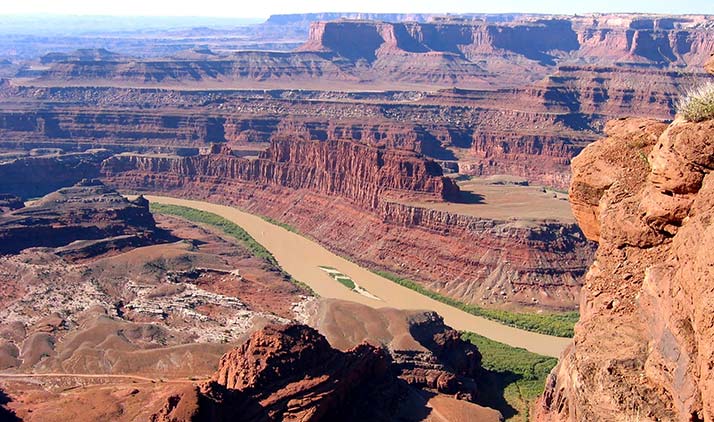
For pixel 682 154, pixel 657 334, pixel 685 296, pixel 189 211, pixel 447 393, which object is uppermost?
pixel 682 154

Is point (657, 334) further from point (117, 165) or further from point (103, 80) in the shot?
point (103, 80)

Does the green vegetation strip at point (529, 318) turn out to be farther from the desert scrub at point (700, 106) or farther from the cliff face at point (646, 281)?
the desert scrub at point (700, 106)

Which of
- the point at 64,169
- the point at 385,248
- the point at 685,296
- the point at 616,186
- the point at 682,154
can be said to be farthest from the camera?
the point at 64,169

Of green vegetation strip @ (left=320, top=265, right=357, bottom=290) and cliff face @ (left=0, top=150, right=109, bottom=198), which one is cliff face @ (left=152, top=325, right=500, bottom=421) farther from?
cliff face @ (left=0, top=150, right=109, bottom=198)

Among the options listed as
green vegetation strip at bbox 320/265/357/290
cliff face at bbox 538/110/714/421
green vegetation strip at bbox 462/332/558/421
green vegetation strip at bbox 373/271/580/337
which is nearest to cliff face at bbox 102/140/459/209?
green vegetation strip at bbox 320/265/357/290

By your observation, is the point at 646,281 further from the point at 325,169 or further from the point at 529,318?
→ the point at 325,169

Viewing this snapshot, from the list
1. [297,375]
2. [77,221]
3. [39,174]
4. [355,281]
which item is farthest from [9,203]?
[297,375]

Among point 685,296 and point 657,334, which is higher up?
point 685,296

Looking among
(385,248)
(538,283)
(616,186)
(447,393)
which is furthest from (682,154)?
(385,248)
